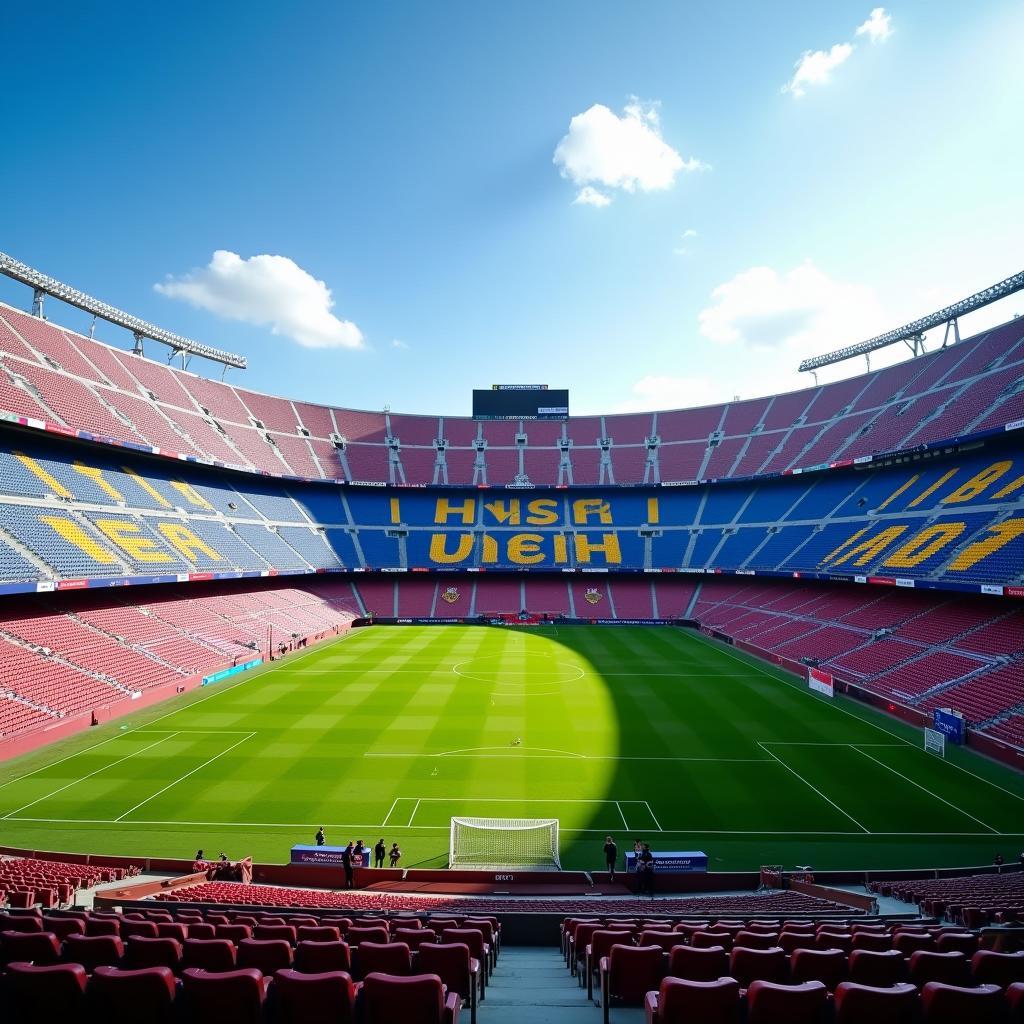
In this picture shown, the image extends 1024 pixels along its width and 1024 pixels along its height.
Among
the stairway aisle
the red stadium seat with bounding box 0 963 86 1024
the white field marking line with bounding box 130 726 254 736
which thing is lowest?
the white field marking line with bounding box 130 726 254 736

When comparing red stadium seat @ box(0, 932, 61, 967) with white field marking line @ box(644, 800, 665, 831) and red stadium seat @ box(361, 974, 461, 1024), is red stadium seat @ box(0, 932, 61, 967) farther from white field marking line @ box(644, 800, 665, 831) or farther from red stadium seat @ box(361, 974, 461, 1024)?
white field marking line @ box(644, 800, 665, 831)

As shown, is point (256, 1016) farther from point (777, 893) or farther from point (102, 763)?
point (102, 763)

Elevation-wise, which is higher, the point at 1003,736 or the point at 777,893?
the point at 1003,736

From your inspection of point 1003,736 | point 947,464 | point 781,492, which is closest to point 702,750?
point 1003,736

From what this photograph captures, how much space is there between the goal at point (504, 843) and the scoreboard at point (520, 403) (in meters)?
59.2

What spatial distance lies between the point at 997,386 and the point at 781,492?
784 inches

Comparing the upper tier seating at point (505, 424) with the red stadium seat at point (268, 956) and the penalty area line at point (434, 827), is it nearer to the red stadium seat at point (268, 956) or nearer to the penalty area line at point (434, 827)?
the penalty area line at point (434, 827)

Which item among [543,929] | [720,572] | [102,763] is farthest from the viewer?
[720,572]

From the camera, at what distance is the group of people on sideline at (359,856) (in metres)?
14.6

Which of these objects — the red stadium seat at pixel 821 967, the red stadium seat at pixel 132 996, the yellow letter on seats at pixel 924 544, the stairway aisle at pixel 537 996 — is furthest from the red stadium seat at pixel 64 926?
the yellow letter on seats at pixel 924 544

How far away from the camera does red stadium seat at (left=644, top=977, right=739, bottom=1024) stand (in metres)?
3.80

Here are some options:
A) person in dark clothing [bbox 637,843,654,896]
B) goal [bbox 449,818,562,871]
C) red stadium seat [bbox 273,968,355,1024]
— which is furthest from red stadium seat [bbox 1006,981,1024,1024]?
goal [bbox 449,818,562,871]

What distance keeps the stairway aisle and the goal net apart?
2143cm

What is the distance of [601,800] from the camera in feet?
64.2
